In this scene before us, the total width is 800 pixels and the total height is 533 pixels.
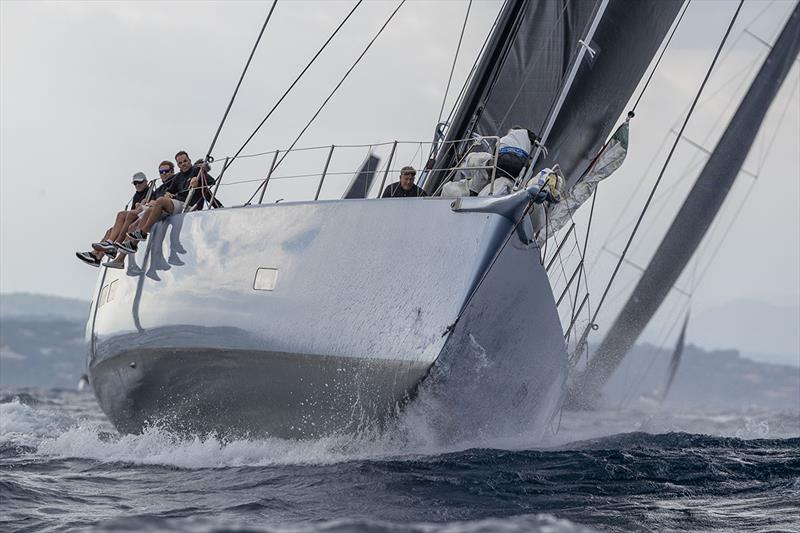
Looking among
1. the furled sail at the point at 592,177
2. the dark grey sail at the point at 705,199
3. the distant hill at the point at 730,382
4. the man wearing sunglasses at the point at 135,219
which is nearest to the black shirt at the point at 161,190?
the man wearing sunglasses at the point at 135,219

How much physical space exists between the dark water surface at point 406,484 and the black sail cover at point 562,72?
2.68 m

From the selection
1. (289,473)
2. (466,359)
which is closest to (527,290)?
(466,359)

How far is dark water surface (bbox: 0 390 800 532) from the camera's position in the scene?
571 cm

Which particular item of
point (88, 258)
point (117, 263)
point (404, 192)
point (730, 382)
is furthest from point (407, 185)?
point (730, 382)

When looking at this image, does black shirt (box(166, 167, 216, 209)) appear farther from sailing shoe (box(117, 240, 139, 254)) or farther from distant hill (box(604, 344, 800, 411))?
distant hill (box(604, 344, 800, 411))

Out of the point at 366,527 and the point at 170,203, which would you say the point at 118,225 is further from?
the point at 366,527

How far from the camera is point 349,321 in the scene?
731 cm

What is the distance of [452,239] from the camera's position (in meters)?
7.09

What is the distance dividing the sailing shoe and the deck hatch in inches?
78.8

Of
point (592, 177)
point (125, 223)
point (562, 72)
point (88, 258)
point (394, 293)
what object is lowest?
point (88, 258)

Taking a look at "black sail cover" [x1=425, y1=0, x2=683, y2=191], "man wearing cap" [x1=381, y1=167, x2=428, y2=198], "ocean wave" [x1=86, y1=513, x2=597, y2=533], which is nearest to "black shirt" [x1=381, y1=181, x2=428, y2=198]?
"man wearing cap" [x1=381, y1=167, x2=428, y2=198]

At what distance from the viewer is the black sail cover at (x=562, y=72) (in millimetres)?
9727

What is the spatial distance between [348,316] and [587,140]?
3.54 metres

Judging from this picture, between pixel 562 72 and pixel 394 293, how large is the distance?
388 centimetres
